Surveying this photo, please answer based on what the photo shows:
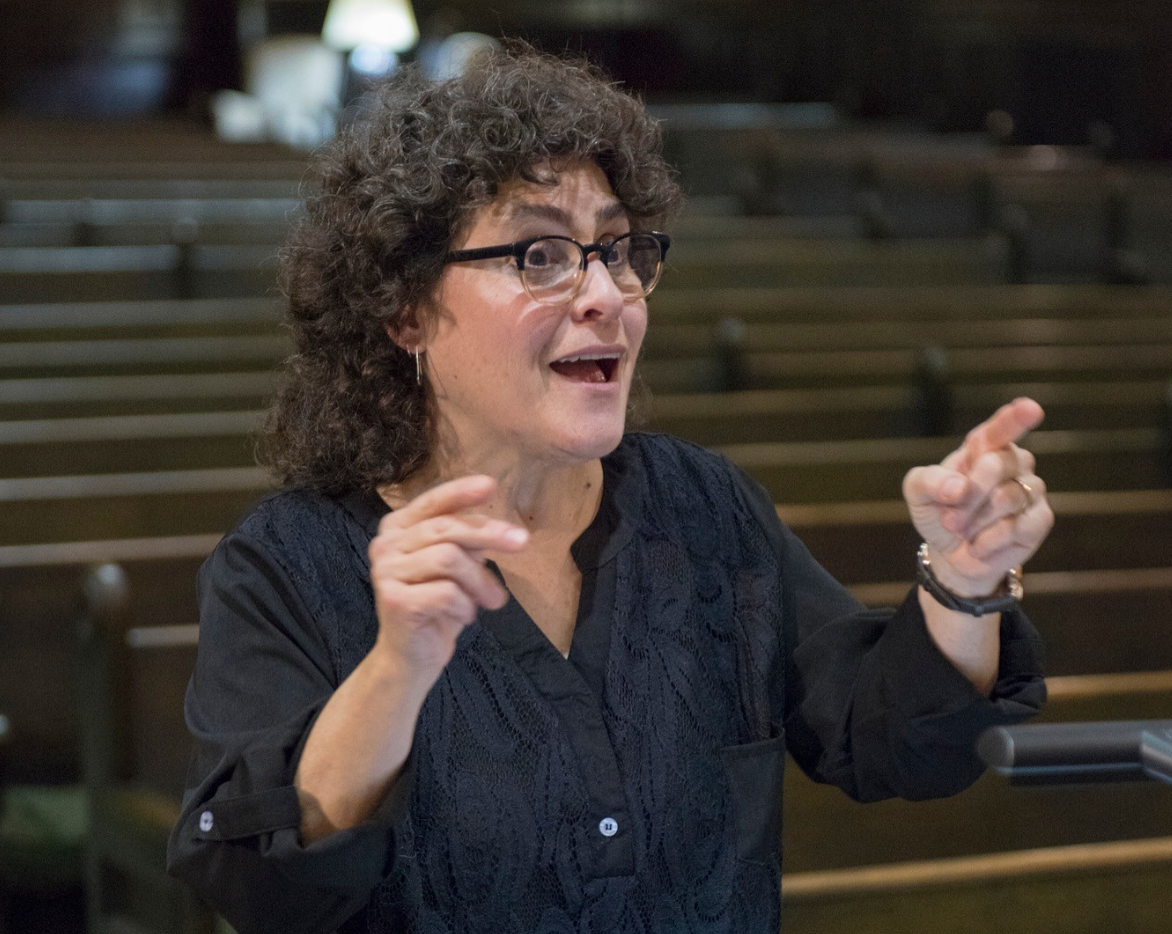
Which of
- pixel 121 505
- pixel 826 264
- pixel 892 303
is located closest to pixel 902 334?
pixel 892 303

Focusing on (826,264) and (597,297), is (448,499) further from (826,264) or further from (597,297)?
(826,264)

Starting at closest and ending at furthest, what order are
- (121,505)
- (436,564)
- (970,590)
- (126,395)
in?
(436,564) < (970,590) < (121,505) < (126,395)

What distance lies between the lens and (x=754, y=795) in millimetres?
1130

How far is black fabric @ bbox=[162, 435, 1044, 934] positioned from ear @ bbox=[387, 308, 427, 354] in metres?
0.13

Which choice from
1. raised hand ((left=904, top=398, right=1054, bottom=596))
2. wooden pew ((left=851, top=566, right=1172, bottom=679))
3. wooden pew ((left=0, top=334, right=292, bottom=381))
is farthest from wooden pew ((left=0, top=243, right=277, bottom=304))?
raised hand ((left=904, top=398, right=1054, bottom=596))

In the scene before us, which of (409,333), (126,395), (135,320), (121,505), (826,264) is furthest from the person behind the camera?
(826,264)

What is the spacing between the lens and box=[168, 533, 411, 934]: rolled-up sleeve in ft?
3.04

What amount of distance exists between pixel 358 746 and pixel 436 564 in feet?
0.51

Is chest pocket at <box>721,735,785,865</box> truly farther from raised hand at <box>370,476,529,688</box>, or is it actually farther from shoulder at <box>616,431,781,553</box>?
raised hand at <box>370,476,529,688</box>

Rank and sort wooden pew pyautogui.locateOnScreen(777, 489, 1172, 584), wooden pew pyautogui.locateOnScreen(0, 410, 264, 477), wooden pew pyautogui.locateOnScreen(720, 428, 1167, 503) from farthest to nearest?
1. wooden pew pyautogui.locateOnScreen(720, 428, 1167, 503)
2. wooden pew pyautogui.locateOnScreen(0, 410, 264, 477)
3. wooden pew pyautogui.locateOnScreen(777, 489, 1172, 584)

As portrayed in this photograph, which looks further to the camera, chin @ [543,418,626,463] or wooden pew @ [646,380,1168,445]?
wooden pew @ [646,380,1168,445]

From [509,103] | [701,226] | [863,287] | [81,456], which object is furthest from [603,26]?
[509,103]

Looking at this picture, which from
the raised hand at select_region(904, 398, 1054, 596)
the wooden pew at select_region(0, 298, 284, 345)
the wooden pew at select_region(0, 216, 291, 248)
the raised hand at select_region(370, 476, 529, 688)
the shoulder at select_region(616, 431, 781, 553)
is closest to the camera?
the raised hand at select_region(370, 476, 529, 688)

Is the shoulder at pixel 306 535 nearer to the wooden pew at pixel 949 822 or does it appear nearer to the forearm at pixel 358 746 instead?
the forearm at pixel 358 746
